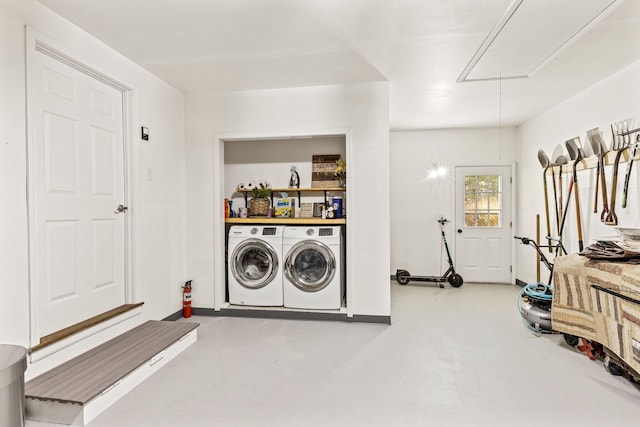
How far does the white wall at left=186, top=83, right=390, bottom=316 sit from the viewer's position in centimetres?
357

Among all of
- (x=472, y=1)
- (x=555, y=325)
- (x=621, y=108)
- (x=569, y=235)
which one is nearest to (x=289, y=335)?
(x=555, y=325)

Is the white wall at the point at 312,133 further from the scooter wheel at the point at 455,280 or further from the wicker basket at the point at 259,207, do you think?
the scooter wheel at the point at 455,280

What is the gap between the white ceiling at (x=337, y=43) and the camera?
7.39ft

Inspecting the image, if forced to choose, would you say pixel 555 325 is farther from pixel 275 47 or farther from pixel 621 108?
pixel 275 47

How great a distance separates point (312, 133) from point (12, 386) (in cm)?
305

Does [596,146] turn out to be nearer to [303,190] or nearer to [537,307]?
[537,307]

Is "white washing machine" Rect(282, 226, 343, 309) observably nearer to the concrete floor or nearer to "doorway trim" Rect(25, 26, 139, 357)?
the concrete floor

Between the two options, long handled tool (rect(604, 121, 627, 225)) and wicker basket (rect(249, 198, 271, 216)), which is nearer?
long handled tool (rect(604, 121, 627, 225))

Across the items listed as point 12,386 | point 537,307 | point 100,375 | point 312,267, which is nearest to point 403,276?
point 312,267

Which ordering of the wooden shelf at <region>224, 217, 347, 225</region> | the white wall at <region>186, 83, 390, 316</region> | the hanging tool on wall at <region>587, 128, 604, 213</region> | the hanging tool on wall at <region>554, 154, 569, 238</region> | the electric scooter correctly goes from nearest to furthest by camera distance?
the hanging tool on wall at <region>587, 128, 604, 213</region>
the white wall at <region>186, 83, 390, 316</region>
the wooden shelf at <region>224, 217, 347, 225</region>
the hanging tool on wall at <region>554, 154, 569, 238</region>
the electric scooter

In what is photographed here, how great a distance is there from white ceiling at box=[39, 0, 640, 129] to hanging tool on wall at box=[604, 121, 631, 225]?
58cm

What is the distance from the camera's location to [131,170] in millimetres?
3113

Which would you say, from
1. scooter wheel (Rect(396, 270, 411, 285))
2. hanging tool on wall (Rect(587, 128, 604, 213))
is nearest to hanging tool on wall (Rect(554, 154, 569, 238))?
hanging tool on wall (Rect(587, 128, 604, 213))

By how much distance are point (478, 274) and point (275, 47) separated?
4680mm
